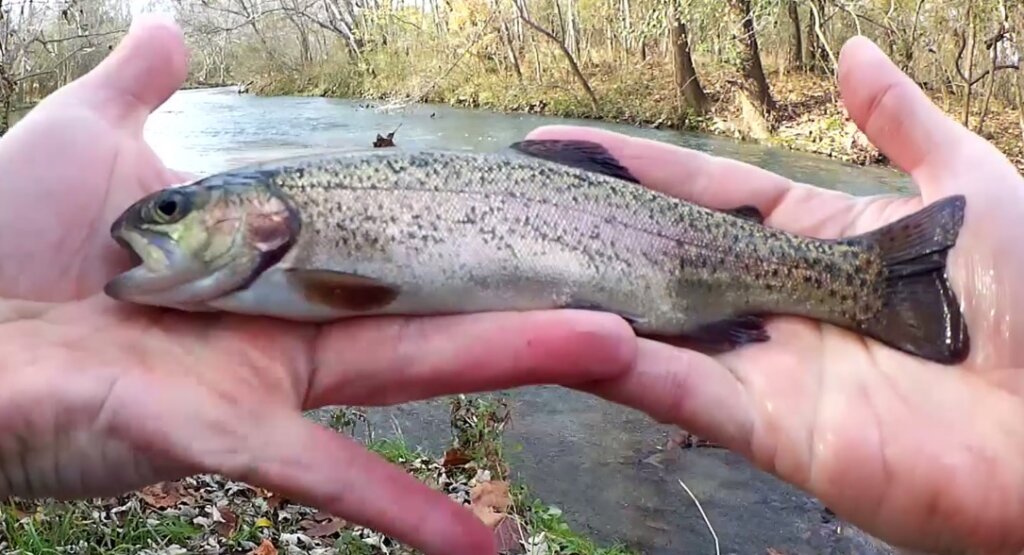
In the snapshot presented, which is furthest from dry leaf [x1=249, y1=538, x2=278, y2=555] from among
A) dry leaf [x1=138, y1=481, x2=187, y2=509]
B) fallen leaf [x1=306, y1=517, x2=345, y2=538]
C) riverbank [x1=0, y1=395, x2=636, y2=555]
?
dry leaf [x1=138, y1=481, x2=187, y2=509]

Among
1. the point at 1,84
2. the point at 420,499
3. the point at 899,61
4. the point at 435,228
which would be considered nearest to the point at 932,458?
the point at 420,499

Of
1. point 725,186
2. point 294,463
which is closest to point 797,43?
point 725,186

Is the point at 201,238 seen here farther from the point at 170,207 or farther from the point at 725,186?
the point at 725,186

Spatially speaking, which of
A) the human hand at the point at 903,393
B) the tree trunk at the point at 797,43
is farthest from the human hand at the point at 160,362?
the tree trunk at the point at 797,43

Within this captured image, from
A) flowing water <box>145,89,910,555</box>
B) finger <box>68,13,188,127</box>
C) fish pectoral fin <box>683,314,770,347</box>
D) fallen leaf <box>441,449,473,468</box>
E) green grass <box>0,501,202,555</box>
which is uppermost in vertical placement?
finger <box>68,13,188,127</box>

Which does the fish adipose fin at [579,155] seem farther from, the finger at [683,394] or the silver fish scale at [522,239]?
the finger at [683,394]

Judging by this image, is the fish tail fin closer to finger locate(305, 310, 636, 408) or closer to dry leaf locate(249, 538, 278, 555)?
finger locate(305, 310, 636, 408)
